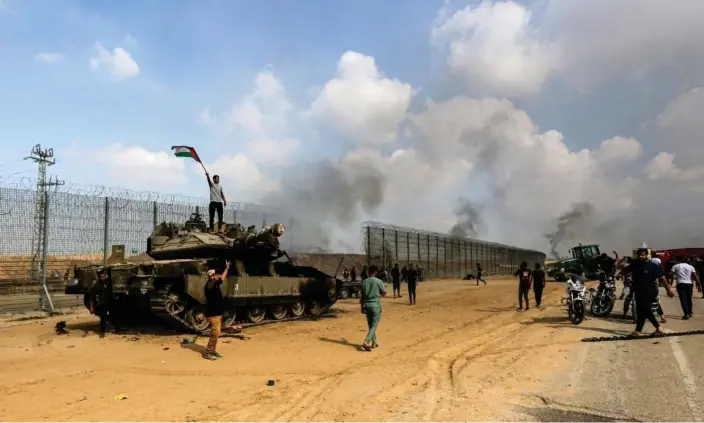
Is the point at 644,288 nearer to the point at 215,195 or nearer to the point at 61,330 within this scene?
the point at 215,195

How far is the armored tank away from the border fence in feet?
73.1

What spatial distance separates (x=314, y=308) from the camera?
16391mm

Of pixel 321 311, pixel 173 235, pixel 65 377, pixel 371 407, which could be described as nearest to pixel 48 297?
pixel 173 235

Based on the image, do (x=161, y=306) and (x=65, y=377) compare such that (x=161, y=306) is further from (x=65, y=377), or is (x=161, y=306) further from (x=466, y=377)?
(x=466, y=377)

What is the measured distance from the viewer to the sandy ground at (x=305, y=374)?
592cm

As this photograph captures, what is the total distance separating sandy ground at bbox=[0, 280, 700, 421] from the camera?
592 cm

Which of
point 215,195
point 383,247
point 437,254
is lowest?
point 437,254

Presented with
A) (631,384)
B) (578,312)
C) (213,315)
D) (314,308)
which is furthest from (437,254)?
(631,384)

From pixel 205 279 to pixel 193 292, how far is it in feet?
1.63

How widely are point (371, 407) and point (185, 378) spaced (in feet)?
10.3

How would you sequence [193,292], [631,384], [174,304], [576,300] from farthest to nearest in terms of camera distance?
[576,300], [193,292], [174,304], [631,384]

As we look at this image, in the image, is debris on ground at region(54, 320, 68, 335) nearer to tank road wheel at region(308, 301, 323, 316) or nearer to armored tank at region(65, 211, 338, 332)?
armored tank at region(65, 211, 338, 332)

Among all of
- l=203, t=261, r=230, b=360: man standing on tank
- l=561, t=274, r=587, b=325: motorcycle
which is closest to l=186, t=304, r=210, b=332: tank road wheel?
l=203, t=261, r=230, b=360: man standing on tank

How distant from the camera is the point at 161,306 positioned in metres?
11.7
